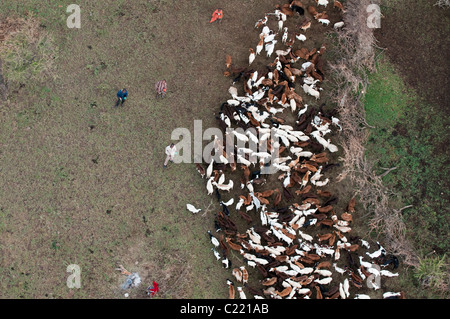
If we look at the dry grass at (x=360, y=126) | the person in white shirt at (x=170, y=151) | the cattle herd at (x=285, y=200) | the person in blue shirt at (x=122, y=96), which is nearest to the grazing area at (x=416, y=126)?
the dry grass at (x=360, y=126)

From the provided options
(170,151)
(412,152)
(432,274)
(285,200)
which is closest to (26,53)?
(170,151)

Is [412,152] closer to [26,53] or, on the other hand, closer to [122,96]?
[122,96]

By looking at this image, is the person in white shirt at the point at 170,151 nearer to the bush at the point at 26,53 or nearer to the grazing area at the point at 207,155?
the grazing area at the point at 207,155

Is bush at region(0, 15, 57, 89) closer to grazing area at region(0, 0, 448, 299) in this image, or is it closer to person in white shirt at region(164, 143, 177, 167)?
grazing area at region(0, 0, 448, 299)

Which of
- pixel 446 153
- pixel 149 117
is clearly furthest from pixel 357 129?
pixel 149 117

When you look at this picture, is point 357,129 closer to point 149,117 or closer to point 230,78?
point 230,78

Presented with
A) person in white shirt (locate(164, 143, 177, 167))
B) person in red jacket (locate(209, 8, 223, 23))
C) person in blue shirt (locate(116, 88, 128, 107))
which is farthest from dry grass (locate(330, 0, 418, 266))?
person in blue shirt (locate(116, 88, 128, 107))
